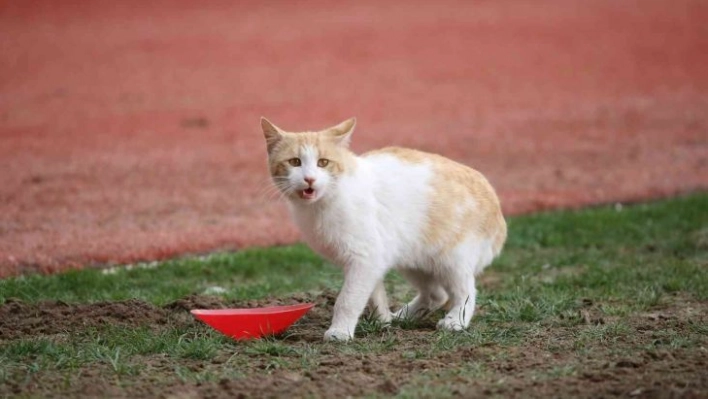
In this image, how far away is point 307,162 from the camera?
5.72 m

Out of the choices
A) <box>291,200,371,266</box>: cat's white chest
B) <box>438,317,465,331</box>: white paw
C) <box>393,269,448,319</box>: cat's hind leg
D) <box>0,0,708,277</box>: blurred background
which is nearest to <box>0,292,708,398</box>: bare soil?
<box>438,317,465,331</box>: white paw

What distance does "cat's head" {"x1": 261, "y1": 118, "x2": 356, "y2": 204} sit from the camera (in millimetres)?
5695

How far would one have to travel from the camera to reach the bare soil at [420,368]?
471 centimetres

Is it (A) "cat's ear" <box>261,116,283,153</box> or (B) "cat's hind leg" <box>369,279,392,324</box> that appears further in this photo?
(B) "cat's hind leg" <box>369,279,392,324</box>

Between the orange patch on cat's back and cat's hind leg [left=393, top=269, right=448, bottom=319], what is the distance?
0.39m

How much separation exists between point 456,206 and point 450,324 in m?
0.66

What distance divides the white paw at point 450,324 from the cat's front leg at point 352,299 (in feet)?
1.54

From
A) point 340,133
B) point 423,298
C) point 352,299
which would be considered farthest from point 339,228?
point 423,298

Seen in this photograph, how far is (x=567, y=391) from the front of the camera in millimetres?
4645

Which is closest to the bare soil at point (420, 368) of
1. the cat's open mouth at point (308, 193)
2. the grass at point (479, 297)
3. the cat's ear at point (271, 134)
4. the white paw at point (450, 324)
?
the grass at point (479, 297)

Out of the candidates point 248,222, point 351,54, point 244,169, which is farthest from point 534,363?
point 351,54

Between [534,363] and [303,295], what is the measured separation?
217 centimetres

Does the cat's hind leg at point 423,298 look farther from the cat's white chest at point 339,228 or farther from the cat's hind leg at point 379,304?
the cat's white chest at point 339,228

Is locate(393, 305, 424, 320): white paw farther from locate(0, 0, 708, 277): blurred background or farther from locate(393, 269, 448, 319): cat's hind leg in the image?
locate(0, 0, 708, 277): blurred background
